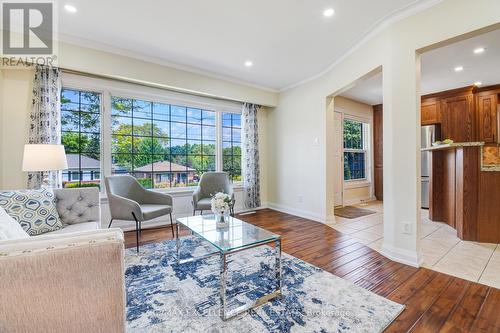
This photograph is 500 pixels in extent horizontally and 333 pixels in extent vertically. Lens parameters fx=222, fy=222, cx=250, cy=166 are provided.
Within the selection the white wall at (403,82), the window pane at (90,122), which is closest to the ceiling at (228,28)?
the white wall at (403,82)

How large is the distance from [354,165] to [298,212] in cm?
250

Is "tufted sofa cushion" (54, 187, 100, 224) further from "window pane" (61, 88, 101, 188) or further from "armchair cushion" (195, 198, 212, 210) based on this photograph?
"armchair cushion" (195, 198, 212, 210)

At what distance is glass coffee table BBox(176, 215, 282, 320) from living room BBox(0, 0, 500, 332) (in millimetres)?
16

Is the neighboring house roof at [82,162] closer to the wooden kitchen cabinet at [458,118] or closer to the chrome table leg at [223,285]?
the chrome table leg at [223,285]

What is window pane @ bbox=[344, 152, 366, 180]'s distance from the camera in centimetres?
573

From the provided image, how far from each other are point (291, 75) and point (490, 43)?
8.81 feet

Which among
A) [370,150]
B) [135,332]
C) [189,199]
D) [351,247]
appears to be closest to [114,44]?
[189,199]

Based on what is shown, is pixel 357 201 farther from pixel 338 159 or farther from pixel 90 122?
pixel 90 122

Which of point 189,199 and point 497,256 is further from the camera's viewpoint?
point 189,199

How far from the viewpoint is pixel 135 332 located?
1.41 meters

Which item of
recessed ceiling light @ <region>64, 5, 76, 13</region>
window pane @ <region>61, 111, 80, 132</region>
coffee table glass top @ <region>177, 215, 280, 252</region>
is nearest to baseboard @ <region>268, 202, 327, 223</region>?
coffee table glass top @ <region>177, 215, 280, 252</region>

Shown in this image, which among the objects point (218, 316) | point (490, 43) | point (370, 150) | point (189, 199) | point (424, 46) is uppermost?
point (490, 43)

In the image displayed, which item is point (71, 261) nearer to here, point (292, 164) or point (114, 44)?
point (114, 44)

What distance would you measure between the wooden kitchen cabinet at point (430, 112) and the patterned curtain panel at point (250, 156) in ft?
13.1
